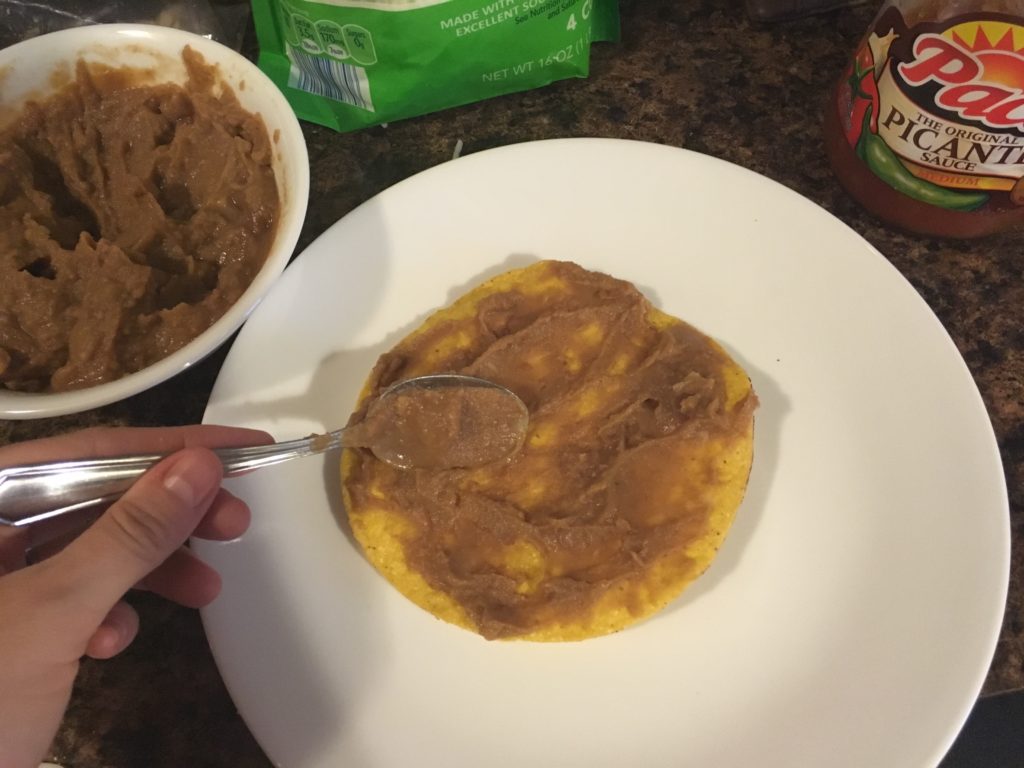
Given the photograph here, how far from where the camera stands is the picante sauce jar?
119cm

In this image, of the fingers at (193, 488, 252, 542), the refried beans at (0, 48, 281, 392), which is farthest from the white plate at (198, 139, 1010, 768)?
the refried beans at (0, 48, 281, 392)

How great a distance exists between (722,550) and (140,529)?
2.74 feet

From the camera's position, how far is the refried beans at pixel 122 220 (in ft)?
3.90

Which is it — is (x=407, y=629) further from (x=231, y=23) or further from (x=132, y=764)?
(x=231, y=23)

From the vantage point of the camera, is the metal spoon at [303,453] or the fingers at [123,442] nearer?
the metal spoon at [303,453]

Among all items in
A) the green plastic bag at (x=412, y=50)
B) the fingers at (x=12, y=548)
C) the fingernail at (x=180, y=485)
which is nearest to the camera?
the fingernail at (x=180, y=485)

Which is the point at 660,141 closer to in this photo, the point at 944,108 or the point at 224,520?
the point at 944,108

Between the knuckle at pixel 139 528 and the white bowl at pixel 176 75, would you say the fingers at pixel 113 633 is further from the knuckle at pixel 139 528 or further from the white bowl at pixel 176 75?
the white bowl at pixel 176 75

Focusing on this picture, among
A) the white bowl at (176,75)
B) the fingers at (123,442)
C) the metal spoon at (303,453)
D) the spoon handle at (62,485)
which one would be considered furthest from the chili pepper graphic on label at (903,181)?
the spoon handle at (62,485)

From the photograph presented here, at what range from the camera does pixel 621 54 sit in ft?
6.16

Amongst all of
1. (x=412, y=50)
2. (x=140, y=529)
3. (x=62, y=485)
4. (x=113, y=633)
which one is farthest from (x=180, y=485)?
(x=412, y=50)

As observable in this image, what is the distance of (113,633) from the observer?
1.12 m

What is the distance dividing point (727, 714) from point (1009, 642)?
500mm

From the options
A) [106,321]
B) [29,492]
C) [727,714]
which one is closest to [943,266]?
[727,714]
